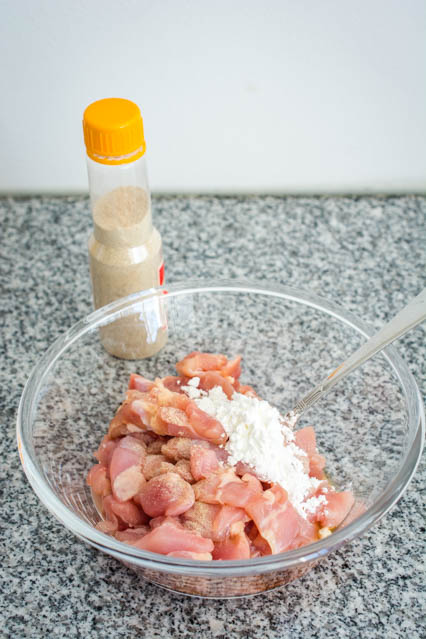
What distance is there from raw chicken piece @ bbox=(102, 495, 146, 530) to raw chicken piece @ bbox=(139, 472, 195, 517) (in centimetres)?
2

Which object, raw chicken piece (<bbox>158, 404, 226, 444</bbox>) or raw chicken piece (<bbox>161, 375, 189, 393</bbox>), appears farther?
raw chicken piece (<bbox>161, 375, 189, 393</bbox>)

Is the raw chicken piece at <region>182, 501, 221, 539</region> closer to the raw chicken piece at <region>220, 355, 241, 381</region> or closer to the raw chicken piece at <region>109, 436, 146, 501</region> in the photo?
the raw chicken piece at <region>109, 436, 146, 501</region>

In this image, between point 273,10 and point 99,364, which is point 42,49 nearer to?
point 273,10

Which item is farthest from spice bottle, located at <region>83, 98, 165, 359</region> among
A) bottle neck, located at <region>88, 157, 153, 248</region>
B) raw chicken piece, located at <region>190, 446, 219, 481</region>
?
raw chicken piece, located at <region>190, 446, 219, 481</region>

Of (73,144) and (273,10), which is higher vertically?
(273,10)

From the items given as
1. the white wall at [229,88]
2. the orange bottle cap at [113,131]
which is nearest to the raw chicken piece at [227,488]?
the orange bottle cap at [113,131]

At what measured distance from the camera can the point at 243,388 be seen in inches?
47.4

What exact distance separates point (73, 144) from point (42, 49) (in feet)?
0.68

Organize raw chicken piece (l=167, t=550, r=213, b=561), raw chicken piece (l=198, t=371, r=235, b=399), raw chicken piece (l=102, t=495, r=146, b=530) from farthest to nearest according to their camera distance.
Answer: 1. raw chicken piece (l=198, t=371, r=235, b=399)
2. raw chicken piece (l=102, t=495, r=146, b=530)
3. raw chicken piece (l=167, t=550, r=213, b=561)

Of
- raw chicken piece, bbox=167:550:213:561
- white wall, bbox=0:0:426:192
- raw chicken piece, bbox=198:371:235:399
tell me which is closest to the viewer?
raw chicken piece, bbox=167:550:213:561

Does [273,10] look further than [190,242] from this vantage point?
No

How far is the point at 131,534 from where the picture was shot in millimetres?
982

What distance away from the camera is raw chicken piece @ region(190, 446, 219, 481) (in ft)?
3.30

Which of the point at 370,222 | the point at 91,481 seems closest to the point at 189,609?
the point at 91,481
